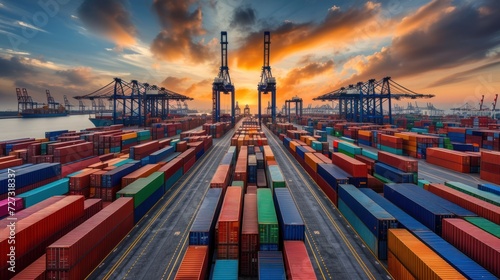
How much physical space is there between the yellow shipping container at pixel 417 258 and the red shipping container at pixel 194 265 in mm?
12474

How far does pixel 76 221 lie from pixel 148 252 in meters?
6.74

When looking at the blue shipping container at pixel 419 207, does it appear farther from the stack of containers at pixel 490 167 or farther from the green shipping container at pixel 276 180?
the stack of containers at pixel 490 167

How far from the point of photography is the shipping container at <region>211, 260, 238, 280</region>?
13641mm

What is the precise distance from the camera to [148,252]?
19.3m

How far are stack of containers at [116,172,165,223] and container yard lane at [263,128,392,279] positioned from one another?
17450mm

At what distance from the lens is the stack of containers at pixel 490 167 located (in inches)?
1406

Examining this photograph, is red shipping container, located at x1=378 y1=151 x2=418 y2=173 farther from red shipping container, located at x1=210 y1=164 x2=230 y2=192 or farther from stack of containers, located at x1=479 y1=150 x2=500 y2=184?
red shipping container, located at x1=210 y1=164 x2=230 y2=192

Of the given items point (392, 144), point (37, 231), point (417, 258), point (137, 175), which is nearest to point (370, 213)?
point (417, 258)

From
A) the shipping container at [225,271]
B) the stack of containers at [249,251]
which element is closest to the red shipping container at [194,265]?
the shipping container at [225,271]

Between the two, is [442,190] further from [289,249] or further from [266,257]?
[266,257]

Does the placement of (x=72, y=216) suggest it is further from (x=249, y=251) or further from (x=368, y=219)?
(x=368, y=219)

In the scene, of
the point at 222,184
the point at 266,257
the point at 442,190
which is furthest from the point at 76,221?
the point at 442,190

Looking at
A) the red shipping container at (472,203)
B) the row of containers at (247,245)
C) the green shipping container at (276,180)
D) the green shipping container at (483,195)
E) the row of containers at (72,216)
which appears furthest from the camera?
the green shipping container at (276,180)

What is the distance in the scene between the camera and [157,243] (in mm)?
20641
